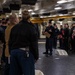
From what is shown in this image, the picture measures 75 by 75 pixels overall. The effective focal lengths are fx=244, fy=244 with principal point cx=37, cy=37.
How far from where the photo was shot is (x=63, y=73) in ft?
25.8

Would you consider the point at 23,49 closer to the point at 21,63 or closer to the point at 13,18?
the point at 21,63

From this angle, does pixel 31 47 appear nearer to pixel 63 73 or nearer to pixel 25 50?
pixel 25 50

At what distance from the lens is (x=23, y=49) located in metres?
4.94

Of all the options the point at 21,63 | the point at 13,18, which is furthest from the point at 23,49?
the point at 13,18

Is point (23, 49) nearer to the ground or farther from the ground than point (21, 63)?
farther from the ground

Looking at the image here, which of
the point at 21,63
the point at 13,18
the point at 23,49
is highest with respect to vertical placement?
the point at 13,18

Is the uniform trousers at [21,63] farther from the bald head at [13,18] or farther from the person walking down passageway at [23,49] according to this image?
the bald head at [13,18]

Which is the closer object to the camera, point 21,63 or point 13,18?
point 21,63

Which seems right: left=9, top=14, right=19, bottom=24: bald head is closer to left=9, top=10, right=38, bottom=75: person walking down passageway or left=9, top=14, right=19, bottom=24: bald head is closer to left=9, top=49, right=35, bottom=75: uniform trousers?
left=9, top=10, right=38, bottom=75: person walking down passageway

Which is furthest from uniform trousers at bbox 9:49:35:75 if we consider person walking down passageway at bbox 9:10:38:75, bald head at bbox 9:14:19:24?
bald head at bbox 9:14:19:24

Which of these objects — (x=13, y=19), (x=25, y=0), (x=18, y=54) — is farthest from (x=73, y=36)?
→ (x=18, y=54)

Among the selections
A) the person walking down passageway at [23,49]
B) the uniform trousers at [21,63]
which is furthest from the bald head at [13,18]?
the uniform trousers at [21,63]

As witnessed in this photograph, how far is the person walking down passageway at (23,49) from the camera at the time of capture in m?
4.90

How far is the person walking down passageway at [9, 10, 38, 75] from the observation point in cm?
490
